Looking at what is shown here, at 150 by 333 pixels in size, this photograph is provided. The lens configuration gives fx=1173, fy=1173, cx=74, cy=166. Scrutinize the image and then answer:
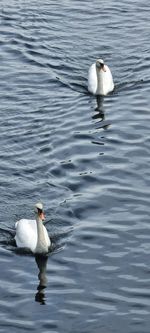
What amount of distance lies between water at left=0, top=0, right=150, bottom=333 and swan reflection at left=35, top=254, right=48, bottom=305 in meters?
0.02

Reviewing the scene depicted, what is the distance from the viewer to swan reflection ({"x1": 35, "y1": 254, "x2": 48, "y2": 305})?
86.9ft

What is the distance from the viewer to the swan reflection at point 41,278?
1043 inches

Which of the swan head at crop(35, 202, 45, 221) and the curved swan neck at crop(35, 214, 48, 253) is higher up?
the swan head at crop(35, 202, 45, 221)

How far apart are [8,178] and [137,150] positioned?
13.8 ft

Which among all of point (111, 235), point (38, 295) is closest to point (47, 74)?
point (111, 235)

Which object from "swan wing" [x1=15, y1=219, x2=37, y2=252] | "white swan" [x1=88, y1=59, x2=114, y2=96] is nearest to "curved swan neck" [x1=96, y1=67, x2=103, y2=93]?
"white swan" [x1=88, y1=59, x2=114, y2=96]

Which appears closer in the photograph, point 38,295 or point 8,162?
point 38,295

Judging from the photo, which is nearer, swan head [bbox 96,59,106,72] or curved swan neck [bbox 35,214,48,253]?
curved swan neck [bbox 35,214,48,253]

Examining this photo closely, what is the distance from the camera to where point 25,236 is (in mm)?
29219

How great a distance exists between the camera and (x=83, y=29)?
Answer: 44531mm

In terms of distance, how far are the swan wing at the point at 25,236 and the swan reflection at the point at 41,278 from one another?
0.45m

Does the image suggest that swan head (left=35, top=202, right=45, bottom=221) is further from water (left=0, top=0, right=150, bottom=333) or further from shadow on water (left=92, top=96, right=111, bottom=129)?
shadow on water (left=92, top=96, right=111, bottom=129)

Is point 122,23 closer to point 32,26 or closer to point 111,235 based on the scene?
point 32,26

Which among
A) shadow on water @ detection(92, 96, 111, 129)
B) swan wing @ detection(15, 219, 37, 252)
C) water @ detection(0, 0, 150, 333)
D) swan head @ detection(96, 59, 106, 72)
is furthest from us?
swan head @ detection(96, 59, 106, 72)
